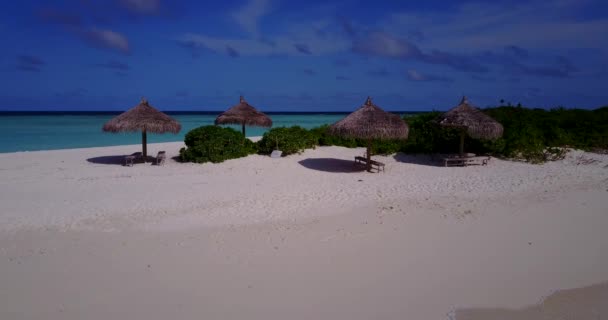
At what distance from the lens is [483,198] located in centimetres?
863

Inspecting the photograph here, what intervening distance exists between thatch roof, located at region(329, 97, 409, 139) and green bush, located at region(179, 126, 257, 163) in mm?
3562

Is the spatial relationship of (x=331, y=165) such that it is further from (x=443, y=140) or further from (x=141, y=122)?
(x=141, y=122)

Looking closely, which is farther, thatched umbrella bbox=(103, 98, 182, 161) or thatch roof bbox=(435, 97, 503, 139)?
thatched umbrella bbox=(103, 98, 182, 161)

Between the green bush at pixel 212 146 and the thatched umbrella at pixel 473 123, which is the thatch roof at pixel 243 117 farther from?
the thatched umbrella at pixel 473 123

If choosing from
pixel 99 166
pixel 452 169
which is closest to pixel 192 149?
pixel 99 166

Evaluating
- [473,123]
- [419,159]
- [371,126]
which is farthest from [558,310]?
[419,159]

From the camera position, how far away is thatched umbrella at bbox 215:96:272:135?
15.9 metres

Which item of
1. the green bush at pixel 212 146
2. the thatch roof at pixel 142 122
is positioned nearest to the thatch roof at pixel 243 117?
the green bush at pixel 212 146

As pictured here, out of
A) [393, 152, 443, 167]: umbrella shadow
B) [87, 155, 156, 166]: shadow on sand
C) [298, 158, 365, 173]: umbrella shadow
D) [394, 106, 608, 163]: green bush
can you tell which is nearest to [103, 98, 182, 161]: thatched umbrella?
[87, 155, 156, 166]: shadow on sand

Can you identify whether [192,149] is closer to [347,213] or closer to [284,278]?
[347,213]

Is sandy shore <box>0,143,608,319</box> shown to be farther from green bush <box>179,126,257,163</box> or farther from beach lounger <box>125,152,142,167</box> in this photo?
green bush <box>179,126,257,163</box>

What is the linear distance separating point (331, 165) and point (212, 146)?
153 inches

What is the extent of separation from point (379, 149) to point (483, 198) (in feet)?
18.8

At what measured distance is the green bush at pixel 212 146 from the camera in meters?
12.9
